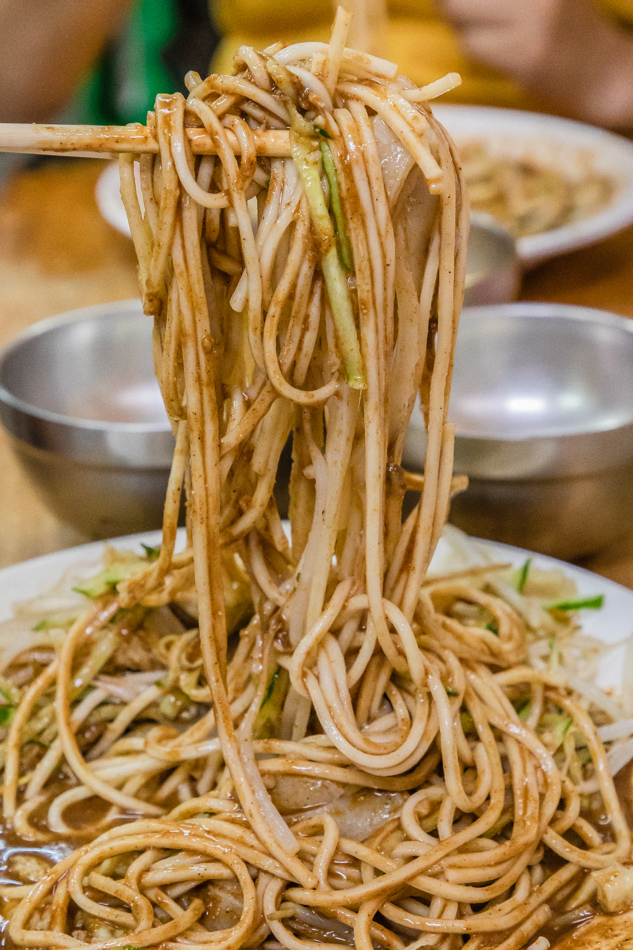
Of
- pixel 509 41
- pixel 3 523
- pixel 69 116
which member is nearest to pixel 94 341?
pixel 3 523

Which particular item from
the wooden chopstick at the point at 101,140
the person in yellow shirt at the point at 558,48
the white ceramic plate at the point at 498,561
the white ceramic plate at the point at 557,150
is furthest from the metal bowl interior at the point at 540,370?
the person in yellow shirt at the point at 558,48

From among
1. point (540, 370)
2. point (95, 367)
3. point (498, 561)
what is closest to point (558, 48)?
point (540, 370)

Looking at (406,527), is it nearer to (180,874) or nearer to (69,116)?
(180,874)

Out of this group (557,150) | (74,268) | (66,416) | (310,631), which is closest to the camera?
(310,631)

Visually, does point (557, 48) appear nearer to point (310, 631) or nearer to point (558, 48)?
point (558, 48)

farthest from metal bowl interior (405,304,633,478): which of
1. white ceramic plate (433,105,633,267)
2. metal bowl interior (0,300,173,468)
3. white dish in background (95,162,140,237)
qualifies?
white dish in background (95,162,140,237)

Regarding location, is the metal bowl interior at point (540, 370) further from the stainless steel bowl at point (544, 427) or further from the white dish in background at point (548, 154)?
the white dish in background at point (548, 154)
